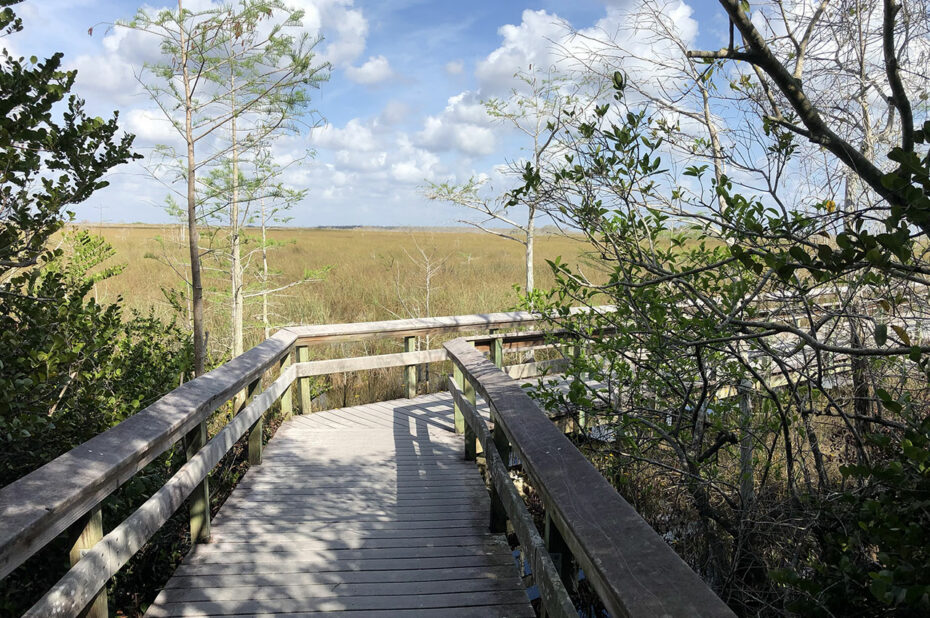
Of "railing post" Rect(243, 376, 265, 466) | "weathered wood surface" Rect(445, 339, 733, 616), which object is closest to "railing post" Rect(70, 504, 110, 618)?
"weathered wood surface" Rect(445, 339, 733, 616)

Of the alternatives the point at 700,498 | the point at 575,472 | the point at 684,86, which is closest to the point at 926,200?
the point at 575,472

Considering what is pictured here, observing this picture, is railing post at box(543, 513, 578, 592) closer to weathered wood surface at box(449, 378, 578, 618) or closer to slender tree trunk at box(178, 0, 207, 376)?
weathered wood surface at box(449, 378, 578, 618)

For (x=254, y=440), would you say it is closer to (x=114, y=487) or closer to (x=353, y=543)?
(x=353, y=543)

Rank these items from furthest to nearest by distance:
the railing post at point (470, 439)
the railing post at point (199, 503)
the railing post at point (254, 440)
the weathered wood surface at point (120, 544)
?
the railing post at point (470, 439) < the railing post at point (254, 440) < the railing post at point (199, 503) < the weathered wood surface at point (120, 544)

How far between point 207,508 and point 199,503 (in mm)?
82

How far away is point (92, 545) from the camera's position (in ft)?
7.08

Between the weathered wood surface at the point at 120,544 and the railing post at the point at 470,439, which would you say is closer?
the weathered wood surface at the point at 120,544

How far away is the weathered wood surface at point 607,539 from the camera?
56.6 inches

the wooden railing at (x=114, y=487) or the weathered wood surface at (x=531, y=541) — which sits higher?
the wooden railing at (x=114, y=487)

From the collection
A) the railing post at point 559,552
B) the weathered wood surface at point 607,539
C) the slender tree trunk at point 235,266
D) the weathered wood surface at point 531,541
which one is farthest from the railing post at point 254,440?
the slender tree trunk at point 235,266

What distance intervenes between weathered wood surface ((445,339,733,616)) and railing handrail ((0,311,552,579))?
1.46 m

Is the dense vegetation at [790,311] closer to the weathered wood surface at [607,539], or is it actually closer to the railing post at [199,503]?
the weathered wood surface at [607,539]

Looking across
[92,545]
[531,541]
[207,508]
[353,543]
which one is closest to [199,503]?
[207,508]

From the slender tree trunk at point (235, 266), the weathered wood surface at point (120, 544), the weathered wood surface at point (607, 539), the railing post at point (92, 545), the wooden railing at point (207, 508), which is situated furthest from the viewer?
the slender tree trunk at point (235, 266)
